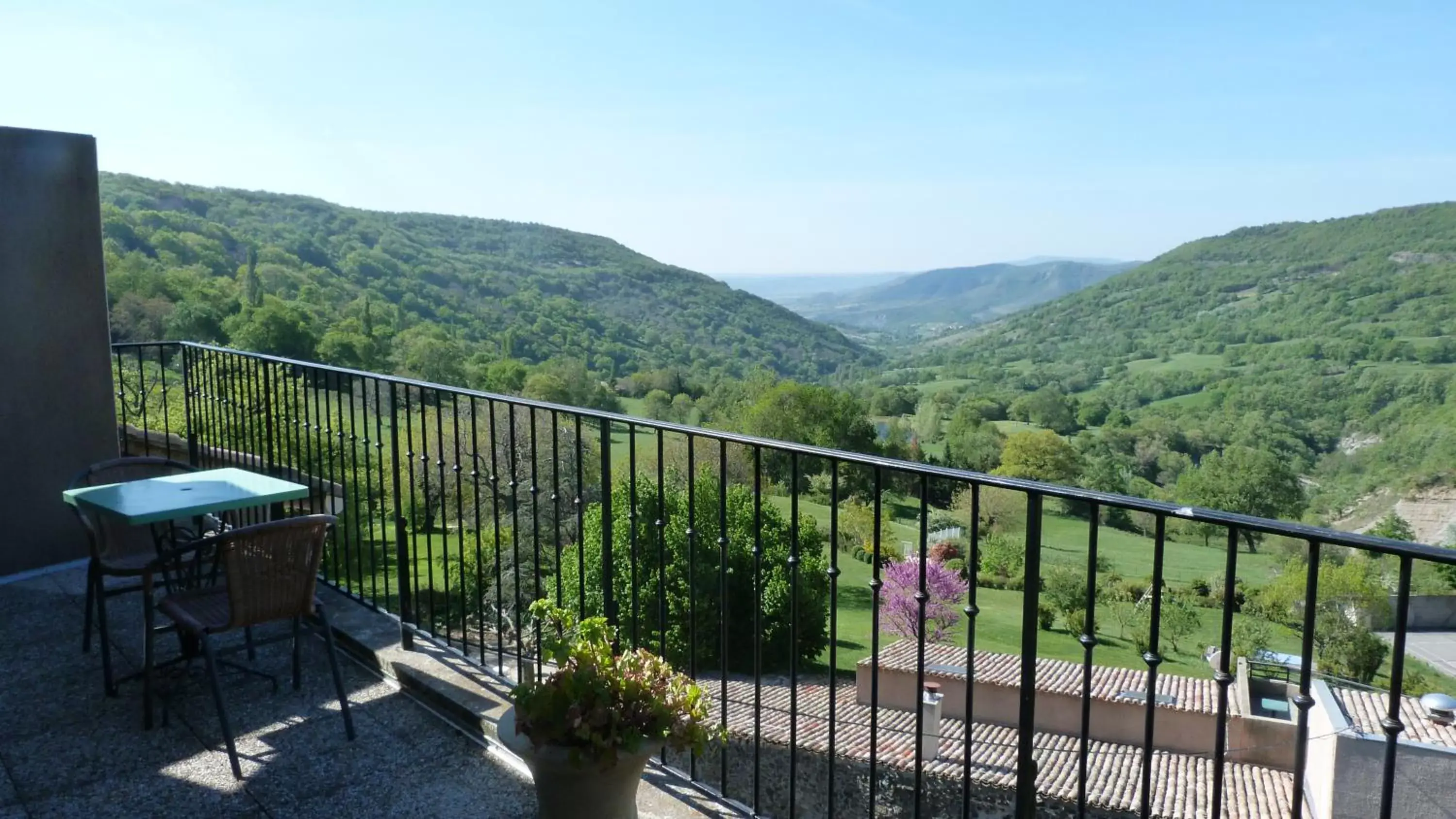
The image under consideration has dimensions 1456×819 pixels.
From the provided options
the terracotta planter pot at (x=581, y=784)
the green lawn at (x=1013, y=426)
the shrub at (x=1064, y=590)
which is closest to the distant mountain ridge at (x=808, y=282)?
the green lawn at (x=1013, y=426)

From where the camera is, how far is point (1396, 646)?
120 cm

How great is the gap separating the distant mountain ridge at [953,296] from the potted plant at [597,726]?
3849 inches

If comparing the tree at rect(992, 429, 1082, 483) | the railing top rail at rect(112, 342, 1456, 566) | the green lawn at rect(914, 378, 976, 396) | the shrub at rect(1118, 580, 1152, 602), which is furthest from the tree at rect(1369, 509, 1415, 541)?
the railing top rail at rect(112, 342, 1456, 566)

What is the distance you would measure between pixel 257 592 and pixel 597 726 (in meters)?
1.31

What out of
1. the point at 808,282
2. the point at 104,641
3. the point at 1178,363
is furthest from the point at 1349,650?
the point at 808,282

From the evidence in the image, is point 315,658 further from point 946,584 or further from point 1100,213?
point 1100,213

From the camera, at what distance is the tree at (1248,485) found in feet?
149

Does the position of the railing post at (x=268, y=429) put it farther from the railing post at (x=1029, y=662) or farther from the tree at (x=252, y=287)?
the tree at (x=252, y=287)

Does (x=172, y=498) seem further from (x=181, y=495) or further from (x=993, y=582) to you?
(x=993, y=582)

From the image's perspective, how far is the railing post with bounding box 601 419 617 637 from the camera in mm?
2826

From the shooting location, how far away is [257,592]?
272 centimetres

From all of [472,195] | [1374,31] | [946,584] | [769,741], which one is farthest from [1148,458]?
[1374,31]

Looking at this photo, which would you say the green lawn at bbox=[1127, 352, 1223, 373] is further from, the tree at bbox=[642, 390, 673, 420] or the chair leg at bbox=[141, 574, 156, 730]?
the chair leg at bbox=[141, 574, 156, 730]

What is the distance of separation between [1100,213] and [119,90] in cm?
8208
